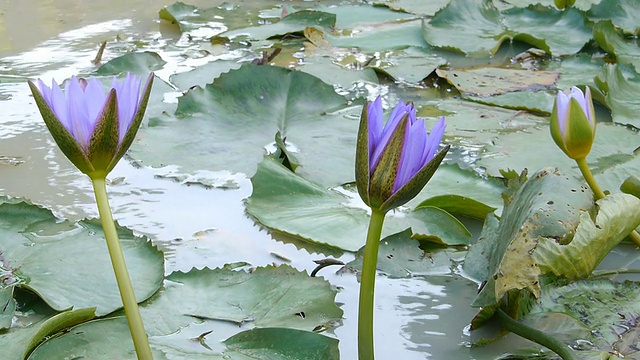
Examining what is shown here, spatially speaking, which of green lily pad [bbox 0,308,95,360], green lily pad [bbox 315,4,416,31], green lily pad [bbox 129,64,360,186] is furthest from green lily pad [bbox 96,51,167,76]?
green lily pad [bbox 0,308,95,360]

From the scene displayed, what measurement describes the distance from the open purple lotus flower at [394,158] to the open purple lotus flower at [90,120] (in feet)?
0.67

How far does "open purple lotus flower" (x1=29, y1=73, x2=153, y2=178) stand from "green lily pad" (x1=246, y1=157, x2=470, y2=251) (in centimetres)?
53

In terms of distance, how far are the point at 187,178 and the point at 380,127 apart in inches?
29.2

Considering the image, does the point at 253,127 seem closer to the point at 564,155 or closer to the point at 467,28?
the point at 564,155

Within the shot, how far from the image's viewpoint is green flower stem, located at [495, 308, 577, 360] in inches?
31.5

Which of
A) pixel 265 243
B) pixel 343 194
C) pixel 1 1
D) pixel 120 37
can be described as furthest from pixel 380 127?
pixel 1 1

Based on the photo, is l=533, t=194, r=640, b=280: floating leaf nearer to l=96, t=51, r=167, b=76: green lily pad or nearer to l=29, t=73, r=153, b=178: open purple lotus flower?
l=29, t=73, r=153, b=178: open purple lotus flower

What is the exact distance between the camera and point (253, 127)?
1.56m

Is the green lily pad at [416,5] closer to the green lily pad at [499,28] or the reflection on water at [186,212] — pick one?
the green lily pad at [499,28]

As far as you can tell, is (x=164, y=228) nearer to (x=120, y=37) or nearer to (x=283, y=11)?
(x=120, y=37)

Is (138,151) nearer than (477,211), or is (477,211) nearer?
(477,211)

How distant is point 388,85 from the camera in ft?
6.49

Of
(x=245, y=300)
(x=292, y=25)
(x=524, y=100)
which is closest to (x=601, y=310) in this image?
(x=245, y=300)

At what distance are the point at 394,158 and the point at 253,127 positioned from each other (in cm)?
89
